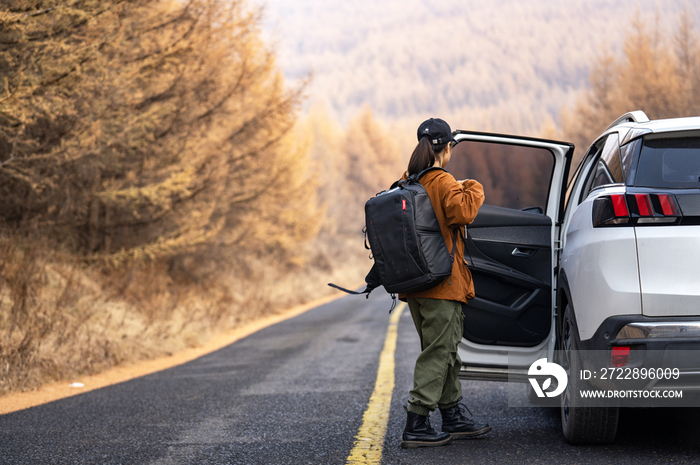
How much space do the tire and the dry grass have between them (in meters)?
5.65

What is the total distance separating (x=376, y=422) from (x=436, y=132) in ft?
6.88

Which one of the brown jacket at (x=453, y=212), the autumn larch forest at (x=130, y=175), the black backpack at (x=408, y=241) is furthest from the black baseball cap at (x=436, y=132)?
the autumn larch forest at (x=130, y=175)

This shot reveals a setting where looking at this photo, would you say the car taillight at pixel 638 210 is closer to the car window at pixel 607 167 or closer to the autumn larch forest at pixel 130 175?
the car window at pixel 607 167

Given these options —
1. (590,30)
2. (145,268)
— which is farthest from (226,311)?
(590,30)

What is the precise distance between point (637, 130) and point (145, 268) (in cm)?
1257

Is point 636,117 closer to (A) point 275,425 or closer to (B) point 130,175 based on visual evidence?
(A) point 275,425

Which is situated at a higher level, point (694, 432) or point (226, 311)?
point (694, 432)

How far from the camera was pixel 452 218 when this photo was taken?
146 inches

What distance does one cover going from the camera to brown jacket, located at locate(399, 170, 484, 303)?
3.65 meters

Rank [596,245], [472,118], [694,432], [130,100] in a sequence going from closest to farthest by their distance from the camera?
[596,245] → [694,432] → [130,100] → [472,118]

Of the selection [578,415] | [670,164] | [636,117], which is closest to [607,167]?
[636,117]

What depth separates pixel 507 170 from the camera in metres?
4.53

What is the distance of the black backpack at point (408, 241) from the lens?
3.68 meters

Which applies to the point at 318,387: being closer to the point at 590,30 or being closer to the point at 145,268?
the point at 145,268
